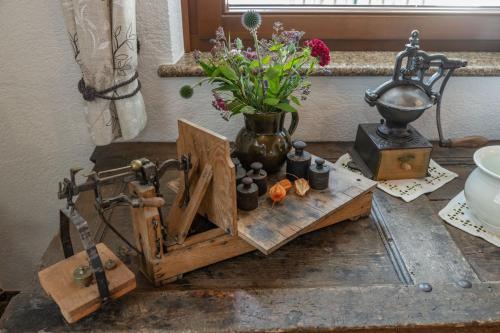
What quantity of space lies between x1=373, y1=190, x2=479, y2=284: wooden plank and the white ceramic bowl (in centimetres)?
8

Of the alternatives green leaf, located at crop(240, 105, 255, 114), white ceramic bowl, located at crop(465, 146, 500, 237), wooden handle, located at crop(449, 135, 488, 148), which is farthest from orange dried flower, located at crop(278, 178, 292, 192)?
wooden handle, located at crop(449, 135, 488, 148)

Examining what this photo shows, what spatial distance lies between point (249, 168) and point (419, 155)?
0.42 m

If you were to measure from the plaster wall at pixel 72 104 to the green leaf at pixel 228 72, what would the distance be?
364 millimetres

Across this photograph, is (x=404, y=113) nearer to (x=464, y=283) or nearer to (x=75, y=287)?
(x=464, y=283)

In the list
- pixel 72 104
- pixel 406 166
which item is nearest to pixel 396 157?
pixel 406 166

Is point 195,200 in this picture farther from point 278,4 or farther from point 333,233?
point 278,4

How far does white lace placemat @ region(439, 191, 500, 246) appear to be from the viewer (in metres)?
0.85

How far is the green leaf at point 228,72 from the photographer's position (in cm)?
84

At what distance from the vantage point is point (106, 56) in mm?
971

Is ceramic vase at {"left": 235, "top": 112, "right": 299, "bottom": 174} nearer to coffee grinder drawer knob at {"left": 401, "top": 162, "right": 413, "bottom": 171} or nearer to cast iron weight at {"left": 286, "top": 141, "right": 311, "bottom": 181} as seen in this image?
cast iron weight at {"left": 286, "top": 141, "right": 311, "bottom": 181}

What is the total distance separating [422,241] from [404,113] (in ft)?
1.00

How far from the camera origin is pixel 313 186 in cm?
88

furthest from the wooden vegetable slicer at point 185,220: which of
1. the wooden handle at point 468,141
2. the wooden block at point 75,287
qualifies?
the wooden handle at point 468,141

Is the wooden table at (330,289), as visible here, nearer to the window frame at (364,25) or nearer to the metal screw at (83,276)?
the metal screw at (83,276)
